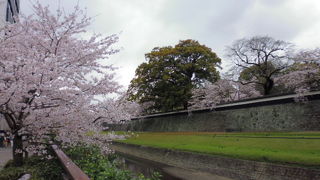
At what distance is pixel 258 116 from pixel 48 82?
62.3 feet

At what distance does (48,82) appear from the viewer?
20.1ft

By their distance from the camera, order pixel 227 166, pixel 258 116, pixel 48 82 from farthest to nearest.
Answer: pixel 258 116
pixel 227 166
pixel 48 82

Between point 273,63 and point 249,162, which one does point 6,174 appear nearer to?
point 249,162

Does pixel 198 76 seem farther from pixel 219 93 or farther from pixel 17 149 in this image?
pixel 17 149

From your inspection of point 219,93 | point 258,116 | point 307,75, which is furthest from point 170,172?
point 219,93

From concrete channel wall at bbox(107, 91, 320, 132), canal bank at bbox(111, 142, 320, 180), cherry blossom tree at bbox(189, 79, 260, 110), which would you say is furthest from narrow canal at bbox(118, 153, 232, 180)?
cherry blossom tree at bbox(189, 79, 260, 110)

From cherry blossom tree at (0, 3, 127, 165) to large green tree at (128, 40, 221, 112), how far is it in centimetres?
2477

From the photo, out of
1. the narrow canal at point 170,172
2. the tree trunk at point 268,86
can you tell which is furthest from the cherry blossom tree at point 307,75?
the narrow canal at point 170,172

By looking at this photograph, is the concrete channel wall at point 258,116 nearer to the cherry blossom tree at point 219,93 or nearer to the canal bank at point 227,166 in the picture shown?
the cherry blossom tree at point 219,93

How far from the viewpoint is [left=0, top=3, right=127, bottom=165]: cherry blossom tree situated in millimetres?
5957

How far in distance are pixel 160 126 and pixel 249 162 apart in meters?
24.1

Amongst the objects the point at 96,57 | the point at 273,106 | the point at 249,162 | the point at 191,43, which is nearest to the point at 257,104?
the point at 273,106

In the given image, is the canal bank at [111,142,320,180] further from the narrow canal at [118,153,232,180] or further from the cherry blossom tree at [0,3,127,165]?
the cherry blossom tree at [0,3,127,165]

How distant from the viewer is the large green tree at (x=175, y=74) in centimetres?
3294
